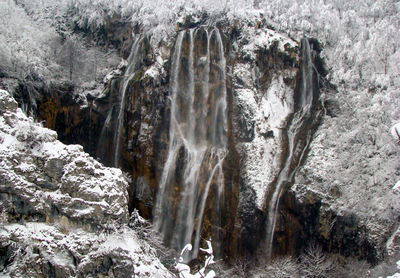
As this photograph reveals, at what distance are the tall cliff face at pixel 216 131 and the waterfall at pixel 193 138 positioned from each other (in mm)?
66

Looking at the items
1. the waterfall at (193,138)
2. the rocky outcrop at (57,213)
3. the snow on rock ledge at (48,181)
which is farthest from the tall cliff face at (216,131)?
the snow on rock ledge at (48,181)

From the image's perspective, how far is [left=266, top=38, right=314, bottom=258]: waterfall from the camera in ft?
79.8

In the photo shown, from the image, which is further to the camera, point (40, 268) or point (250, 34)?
point (250, 34)

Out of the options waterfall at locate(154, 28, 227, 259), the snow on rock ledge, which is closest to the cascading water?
waterfall at locate(154, 28, 227, 259)

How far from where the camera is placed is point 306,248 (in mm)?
22953

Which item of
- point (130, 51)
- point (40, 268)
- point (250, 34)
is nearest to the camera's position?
point (40, 268)

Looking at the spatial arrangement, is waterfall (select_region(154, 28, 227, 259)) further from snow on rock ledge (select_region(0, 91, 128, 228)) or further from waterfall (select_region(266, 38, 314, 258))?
snow on rock ledge (select_region(0, 91, 128, 228))

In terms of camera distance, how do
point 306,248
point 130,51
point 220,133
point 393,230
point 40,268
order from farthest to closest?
1. point 130,51
2. point 220,133
3. point 306,248
4. point 393,230
5. point 40,268

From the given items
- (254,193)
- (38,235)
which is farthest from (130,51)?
(38,235)

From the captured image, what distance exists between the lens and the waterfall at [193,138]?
2522 centimetres

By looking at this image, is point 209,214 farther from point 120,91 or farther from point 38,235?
point 38,235

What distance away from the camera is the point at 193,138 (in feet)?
90.3

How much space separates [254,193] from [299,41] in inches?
487

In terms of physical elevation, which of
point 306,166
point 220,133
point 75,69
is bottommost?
point 306,166
